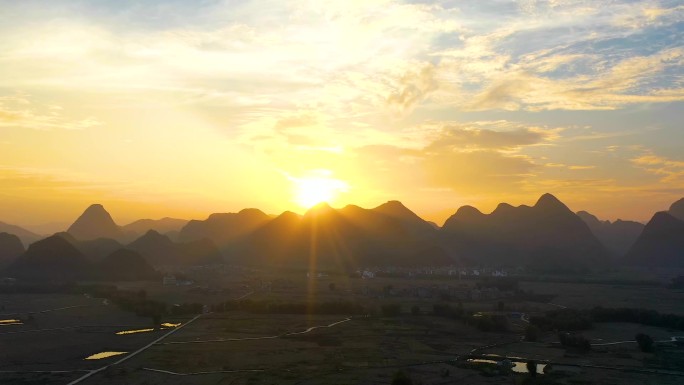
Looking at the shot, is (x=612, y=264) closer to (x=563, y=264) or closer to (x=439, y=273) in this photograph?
(x=563, y=264)

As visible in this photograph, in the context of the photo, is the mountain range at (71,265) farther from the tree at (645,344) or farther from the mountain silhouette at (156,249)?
the tree at (645,344)

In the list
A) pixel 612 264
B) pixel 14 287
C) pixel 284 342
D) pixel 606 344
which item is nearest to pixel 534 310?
pixel 606 344

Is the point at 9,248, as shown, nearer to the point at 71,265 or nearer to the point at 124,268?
the point at 71,265

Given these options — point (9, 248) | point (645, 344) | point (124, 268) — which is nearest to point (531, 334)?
point (645, 344)

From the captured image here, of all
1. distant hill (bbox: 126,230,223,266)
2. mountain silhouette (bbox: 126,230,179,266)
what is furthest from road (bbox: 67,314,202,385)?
mountain silhouette (bbox: 126,230,179,266)

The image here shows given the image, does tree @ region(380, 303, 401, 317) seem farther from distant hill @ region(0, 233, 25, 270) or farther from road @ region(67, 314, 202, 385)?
distant hill @ region(0, 233, 25, 270)

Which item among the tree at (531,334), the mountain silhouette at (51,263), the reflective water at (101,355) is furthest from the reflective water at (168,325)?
the mountain silhouette at (51,263)
